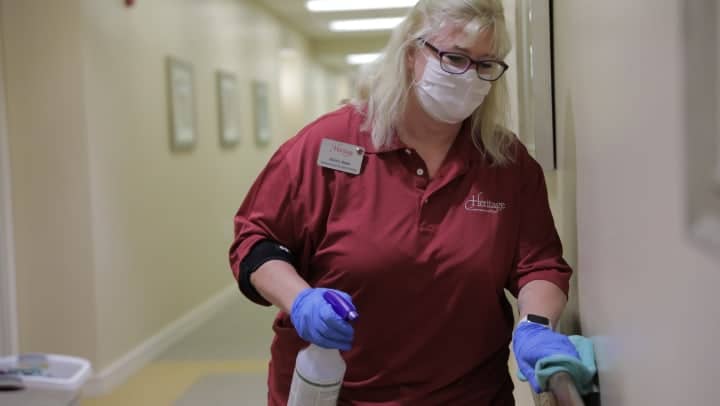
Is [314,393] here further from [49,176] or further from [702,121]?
[49,176]

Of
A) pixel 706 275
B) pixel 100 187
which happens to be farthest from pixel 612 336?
pixel 100 187

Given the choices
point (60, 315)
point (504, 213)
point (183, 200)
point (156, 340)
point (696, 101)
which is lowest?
point (156, 340)

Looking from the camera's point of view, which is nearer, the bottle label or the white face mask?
the bottle label

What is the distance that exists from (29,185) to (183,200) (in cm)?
141

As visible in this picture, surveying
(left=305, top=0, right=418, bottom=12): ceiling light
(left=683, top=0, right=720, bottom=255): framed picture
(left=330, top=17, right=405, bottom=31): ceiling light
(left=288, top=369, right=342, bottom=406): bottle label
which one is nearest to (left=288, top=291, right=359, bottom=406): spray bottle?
(left=288, top=369, right=342, bottom=406): bottle label

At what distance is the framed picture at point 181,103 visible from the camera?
15.1 feet

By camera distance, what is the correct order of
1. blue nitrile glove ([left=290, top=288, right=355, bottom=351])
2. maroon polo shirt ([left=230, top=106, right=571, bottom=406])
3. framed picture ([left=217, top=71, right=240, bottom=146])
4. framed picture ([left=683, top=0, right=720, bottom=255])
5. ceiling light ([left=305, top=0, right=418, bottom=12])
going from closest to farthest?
framed picture ([left=683, top=0, right=720, bottom=255]) → blue nitrile glove ([left=290, top=288, right=355, bottom=351]) → maroon polo shirt ([left=230, top=106, right=571, bottom=406]) → framed picture ([left=217, top=71, right=240, bottom=146]) → ceiling light ([left=305, top=0, right=418, bottom=12])

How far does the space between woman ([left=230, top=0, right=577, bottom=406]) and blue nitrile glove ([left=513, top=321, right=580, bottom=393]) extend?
7 centimetres

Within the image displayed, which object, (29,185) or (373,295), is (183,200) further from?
(373,295)

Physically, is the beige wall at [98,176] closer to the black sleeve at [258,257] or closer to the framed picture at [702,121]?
the black sleeve at [258,257]

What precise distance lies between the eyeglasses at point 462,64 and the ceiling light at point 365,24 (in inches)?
265

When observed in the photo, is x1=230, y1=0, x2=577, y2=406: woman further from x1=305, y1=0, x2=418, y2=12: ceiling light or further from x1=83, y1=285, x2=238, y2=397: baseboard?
x1=305, y1=0, x2=418, y2=12: ceiling light

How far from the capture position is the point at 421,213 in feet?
4.29

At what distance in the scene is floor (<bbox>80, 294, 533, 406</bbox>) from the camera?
138 inches
